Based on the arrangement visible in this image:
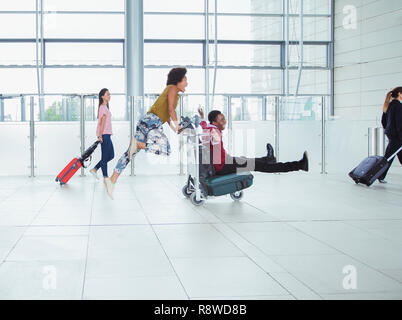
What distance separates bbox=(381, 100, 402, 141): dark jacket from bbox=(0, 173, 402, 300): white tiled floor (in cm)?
140

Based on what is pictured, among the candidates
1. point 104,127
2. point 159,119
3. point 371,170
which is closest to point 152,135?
point 159,119

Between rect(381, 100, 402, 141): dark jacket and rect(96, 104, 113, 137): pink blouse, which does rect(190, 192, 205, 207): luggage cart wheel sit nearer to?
rect(96, 104, 113, 137): pink blouse

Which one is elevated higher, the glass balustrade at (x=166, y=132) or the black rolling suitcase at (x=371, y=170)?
the glass balustrade at (x=166, y=132)

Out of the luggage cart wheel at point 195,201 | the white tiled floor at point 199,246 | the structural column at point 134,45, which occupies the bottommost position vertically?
the white tiled floor at point 199,246

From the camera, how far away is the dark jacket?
9.72 meters

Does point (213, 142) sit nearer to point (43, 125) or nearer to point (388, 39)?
point (43, 125)

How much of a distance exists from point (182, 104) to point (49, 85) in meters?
6.79

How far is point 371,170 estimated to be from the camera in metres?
9.62

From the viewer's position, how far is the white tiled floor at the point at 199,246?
143 inches

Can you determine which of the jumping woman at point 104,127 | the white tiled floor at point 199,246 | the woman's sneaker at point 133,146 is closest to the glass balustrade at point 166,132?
the jumping woman at point 104,127

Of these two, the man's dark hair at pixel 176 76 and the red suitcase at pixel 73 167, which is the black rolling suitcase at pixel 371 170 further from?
the red suitcase at pixel 73 167

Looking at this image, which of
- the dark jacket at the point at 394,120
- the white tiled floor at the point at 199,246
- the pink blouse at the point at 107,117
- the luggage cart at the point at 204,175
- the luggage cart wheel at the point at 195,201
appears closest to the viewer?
the white tiled floor at the point at 199,246

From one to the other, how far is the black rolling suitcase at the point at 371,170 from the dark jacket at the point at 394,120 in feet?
0.82

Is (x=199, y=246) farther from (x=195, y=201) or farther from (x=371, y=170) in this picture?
(x=371, y=170)
